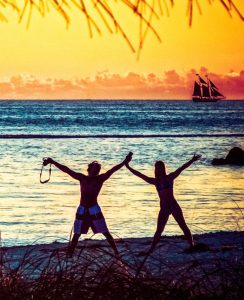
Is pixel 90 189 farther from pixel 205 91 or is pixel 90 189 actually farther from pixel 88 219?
pixel 205 91

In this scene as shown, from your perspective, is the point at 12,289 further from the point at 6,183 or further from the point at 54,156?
the point at 54,156

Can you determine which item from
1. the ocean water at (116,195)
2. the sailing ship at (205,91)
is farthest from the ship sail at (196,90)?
the ocean water at (116,195)

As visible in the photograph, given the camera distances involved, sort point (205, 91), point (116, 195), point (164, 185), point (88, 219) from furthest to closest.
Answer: point (205, 91)
point (116, 195)
point (164, 185)
point (88, 219)

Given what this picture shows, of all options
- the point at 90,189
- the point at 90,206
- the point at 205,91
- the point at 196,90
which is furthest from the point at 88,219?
the point at 205,91

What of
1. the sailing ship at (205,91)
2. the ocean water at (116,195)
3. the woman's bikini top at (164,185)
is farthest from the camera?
the sailing ship at (205,91)

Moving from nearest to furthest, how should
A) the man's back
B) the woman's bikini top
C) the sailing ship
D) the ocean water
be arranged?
the man's back
the woman's bikini top
the ocean water
the sailing ship

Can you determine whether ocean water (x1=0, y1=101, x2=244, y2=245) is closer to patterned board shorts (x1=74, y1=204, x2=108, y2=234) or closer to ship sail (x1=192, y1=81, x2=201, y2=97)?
patterned board shorts (x1=74, y1=204, x2=108, y2=234)

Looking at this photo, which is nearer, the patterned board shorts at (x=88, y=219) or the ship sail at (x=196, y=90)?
the patterned board shorts at (x=88, y=219)

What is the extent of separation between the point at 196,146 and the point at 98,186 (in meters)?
54.0

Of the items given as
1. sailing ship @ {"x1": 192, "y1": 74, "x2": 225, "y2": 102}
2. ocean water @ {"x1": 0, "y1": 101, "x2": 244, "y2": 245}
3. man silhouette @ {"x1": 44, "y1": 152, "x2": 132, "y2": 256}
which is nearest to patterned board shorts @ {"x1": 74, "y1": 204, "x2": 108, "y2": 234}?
man silhouette @ {"x1": 44, "y1": 152, "x2": 132, "y2": 256}

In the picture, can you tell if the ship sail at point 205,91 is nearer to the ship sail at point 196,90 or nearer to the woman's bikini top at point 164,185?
the ship sail at point 196,90

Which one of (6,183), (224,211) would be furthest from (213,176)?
(224,211)

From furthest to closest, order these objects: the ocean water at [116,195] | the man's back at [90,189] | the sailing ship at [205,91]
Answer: the sailing ship at [205,91] < the ocean water at [116,195] < the man's back at [90,189]

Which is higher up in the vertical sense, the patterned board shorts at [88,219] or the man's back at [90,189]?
the man's back at [90,189]
